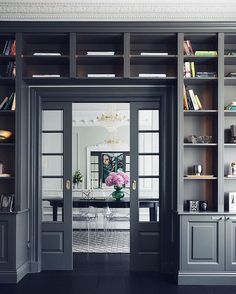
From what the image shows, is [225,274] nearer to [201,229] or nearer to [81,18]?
[201,229]

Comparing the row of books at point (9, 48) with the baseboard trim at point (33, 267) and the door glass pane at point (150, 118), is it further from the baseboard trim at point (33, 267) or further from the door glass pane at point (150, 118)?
the baseboard trim at point (33, 267)

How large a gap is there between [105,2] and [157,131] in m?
1.82

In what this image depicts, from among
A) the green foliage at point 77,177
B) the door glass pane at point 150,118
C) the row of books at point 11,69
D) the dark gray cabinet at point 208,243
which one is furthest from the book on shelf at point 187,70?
the green foliage at point 77,177

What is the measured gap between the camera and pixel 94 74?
17.1 feet

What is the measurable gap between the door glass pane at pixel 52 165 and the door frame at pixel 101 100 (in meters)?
0.12

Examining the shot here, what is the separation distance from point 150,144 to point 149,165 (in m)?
0.31

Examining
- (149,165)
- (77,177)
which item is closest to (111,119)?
(77,177)

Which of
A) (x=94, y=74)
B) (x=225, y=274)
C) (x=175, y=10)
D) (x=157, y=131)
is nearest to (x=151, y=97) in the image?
(x=157, y=131)

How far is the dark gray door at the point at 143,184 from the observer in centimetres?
542

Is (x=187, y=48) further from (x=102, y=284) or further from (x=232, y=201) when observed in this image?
(x=102, y=284)

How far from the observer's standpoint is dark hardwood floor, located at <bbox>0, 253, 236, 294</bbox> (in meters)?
4.57

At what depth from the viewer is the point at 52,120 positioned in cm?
554

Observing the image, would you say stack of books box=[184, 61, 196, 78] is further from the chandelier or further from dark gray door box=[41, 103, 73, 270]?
the chandelier

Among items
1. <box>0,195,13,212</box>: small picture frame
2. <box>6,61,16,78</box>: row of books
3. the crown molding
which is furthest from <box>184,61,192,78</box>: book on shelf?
<box>0,195,13,212</box>: small picture frame
